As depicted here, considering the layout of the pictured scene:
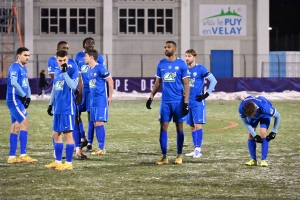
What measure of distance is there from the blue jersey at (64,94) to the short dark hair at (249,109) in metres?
2.66

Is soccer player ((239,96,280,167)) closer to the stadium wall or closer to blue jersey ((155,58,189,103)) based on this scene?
blue jersey ((155,58,189,103))

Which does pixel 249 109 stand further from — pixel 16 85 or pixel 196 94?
pixel 16 85

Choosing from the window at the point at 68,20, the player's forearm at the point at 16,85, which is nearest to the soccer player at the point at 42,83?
the window at the point at 68,20

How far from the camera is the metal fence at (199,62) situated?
43.4 m

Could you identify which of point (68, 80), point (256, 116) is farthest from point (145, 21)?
point (68, 80)

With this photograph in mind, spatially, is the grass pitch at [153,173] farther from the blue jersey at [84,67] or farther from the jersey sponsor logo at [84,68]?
the jersey sponsor logo at [84,68]

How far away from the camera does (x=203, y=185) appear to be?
31.2ft

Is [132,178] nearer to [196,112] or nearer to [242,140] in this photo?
[196,112]

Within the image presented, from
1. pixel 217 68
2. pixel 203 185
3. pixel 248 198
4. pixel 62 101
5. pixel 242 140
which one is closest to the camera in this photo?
pixel 248 198

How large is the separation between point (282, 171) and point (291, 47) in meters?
43.2

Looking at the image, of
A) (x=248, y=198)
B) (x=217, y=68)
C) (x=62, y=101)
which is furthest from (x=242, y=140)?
(x=217, y=68)

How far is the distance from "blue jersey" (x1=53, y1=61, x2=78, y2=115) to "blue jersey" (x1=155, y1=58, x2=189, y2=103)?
5.66 ft

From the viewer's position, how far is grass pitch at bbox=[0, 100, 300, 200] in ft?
29.2

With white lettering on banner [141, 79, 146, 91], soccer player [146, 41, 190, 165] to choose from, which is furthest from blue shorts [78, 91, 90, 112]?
white lettering on banner [141, 79, 146, 91]
